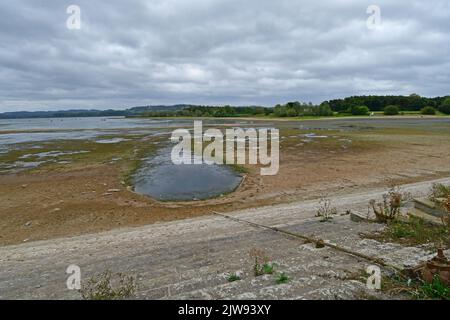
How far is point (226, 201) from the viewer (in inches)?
471

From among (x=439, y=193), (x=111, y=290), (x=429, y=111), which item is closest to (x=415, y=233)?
(x=439, y=193)

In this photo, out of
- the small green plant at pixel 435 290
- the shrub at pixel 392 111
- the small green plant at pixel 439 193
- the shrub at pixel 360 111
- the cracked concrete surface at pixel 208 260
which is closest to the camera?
the small green plant at pixel 435 290

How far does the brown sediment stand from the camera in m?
9.96

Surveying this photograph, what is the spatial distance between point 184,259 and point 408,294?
3441mm

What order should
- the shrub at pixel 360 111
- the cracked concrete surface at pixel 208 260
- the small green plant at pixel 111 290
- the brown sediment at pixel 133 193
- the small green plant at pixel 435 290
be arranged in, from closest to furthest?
the small green plant at pixel 435 290
the small green plant at pixel 111 290
the cracked concrete surface at pixel 208 260
the brown sediment at pixel 133 193
the shrub at pixel 360 111

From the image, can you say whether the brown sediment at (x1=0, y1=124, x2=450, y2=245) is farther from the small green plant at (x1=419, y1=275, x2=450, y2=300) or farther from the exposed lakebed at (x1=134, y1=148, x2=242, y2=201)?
the small green plant at (x1=419, y1=275, x2=450, y2=300)

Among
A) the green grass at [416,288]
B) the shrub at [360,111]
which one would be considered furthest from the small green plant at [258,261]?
the shrub at [360,111]

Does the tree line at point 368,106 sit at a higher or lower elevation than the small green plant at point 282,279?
higher

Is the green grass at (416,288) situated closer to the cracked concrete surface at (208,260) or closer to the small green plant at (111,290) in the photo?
the cracked concrete surface at (208,260)

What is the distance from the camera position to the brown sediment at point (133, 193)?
9961 mm

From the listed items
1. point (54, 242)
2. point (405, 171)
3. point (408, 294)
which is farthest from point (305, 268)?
point (405, 171)

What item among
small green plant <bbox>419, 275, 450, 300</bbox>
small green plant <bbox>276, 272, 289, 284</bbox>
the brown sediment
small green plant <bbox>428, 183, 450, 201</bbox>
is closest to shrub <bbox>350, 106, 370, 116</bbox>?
the brown sediment

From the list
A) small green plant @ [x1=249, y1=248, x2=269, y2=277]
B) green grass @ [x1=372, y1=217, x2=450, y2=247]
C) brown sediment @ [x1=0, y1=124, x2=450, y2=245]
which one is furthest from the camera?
brown sediment @ [x1=0, y1=124, x2=450, y2=245]
